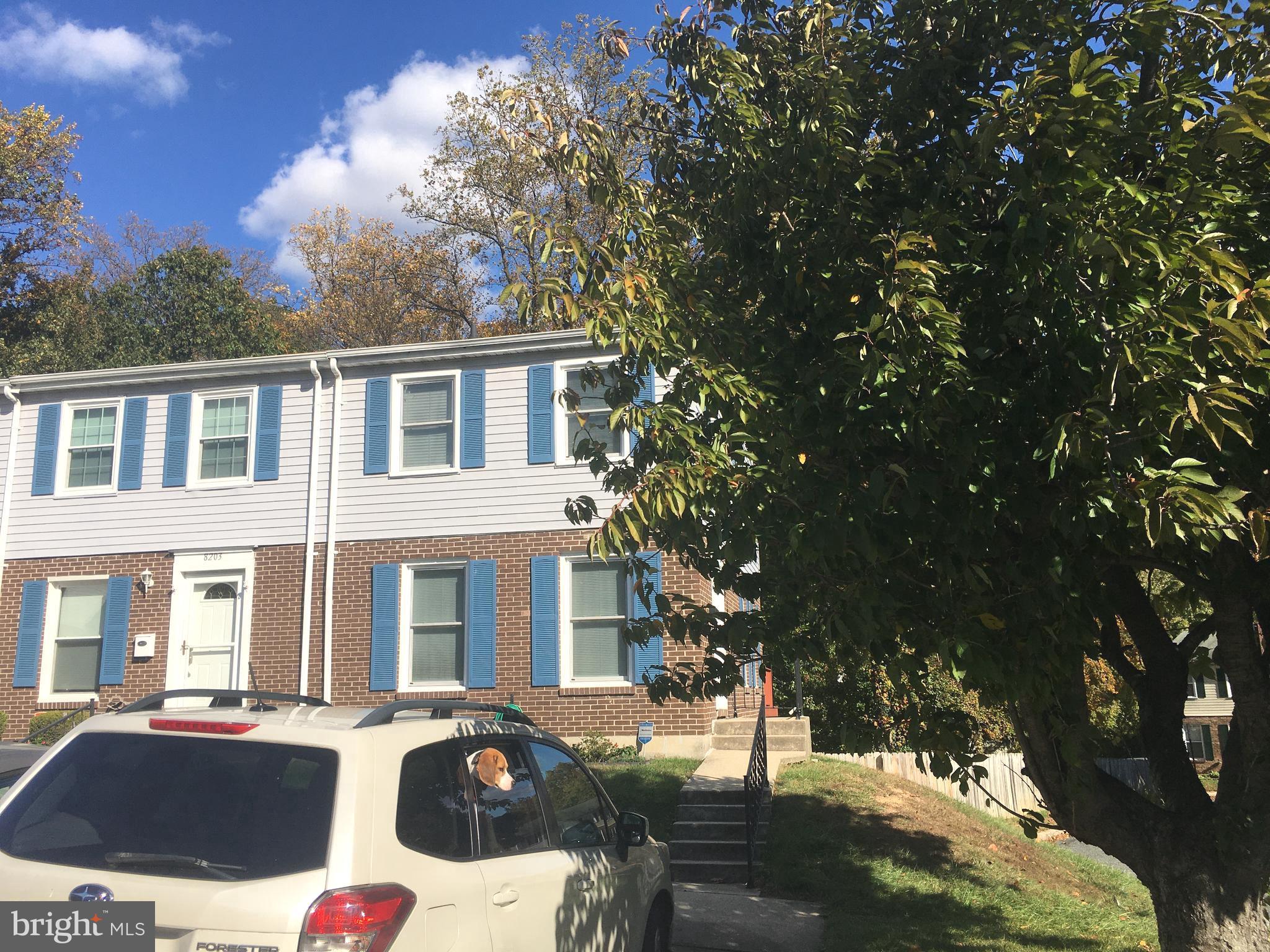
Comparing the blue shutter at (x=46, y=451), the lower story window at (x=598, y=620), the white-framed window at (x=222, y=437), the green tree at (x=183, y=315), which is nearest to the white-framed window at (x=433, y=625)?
the lower story window at (x=598, y=620)

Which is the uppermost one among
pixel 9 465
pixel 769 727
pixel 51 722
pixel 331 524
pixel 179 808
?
pixel 9 465

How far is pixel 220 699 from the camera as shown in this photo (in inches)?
168

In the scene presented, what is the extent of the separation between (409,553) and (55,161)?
2405 centimetres

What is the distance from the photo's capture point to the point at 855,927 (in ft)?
25.6

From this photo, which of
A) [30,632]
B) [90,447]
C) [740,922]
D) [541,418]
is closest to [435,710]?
[740,922]

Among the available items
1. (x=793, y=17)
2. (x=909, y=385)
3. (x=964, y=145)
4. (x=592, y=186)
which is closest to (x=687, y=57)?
(x=793, y=17)

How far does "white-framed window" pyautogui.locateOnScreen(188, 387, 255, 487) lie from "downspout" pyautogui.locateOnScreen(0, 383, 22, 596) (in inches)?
129

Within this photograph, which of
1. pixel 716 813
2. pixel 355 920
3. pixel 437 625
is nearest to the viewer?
pixel 355 920

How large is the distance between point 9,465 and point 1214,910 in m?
18.2

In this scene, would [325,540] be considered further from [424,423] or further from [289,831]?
[289,831]

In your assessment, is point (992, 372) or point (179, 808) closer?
point (179, 808)

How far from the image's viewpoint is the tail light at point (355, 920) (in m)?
3.02

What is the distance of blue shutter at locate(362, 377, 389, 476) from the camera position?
1580 centimetres

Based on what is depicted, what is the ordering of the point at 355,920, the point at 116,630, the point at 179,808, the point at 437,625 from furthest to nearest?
the point at 116,630, the point at 437,625, the point at 179,808, the point at 355,920
